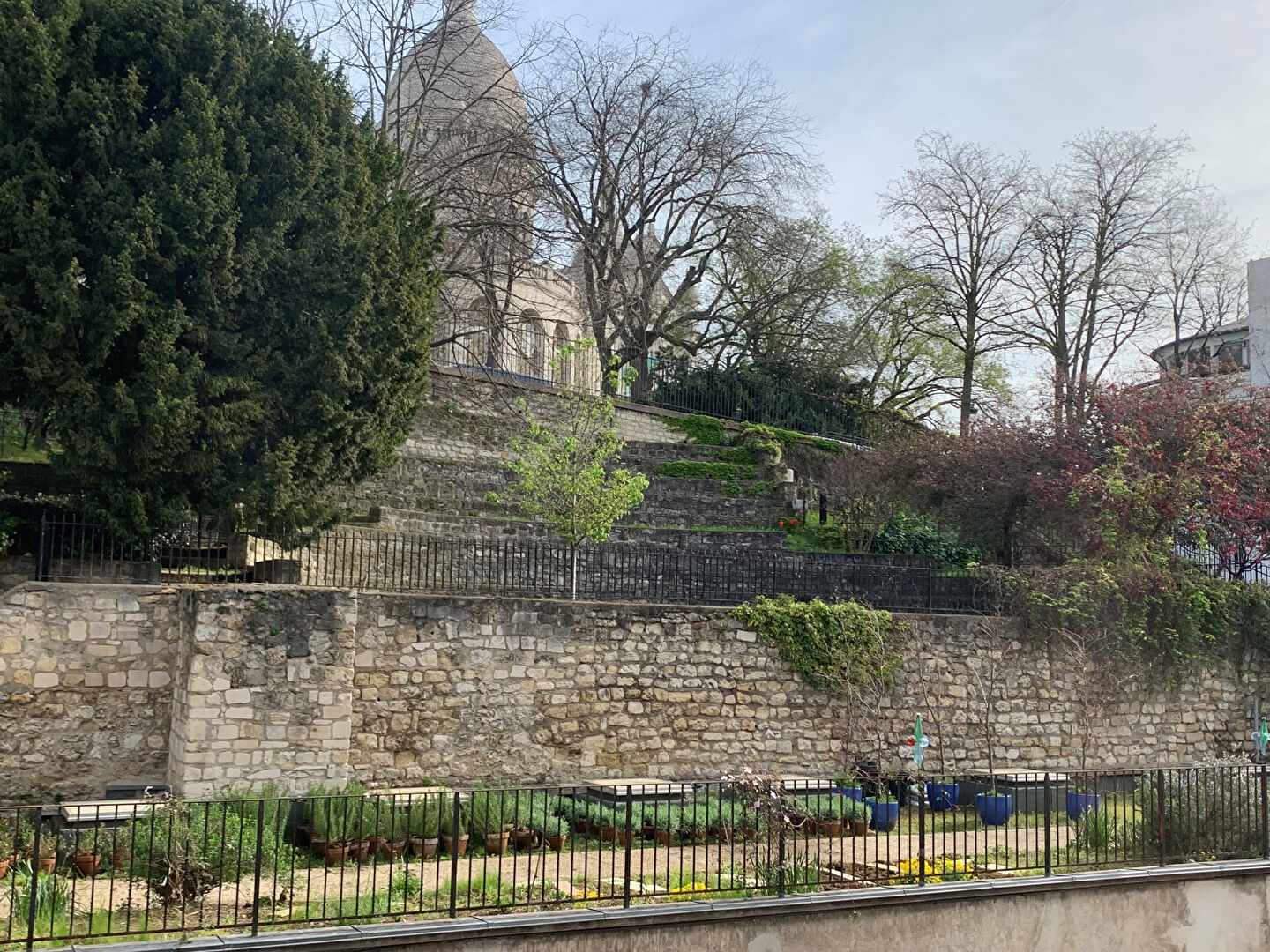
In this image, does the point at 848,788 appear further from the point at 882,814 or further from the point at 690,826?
the point at 690,826

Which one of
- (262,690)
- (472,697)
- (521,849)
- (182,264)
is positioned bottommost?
(521,849)

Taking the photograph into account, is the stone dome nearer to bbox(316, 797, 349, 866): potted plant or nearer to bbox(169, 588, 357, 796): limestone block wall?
bbox(169, 588, 357, 796): limestone block wall

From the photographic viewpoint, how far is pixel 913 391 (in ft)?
128

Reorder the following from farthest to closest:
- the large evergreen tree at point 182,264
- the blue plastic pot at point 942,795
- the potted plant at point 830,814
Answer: the blue plastic pot at point 942,795
the large evergreen tree at point 182,264
the potted plant at point 830,814

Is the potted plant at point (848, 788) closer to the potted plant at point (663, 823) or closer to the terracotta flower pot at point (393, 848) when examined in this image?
the potted plant at point (663, 823)

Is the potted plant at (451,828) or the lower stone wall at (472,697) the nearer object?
the potted plant at (451,828)

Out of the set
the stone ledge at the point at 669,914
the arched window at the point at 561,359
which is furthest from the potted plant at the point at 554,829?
the arched window at the point at 561,359

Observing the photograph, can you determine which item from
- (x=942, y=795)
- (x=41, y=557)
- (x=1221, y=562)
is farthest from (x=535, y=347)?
(x=942, y=795)

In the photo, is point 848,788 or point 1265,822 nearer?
point 1265,822

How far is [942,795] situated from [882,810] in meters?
0.79

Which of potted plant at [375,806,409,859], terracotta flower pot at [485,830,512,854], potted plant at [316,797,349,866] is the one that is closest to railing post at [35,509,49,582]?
potted plant at [316,797,349,866]

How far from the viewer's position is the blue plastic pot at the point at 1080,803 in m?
12.4

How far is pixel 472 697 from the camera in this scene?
14.7 meters

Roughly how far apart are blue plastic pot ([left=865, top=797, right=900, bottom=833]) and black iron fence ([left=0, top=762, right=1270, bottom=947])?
1.2 inches
